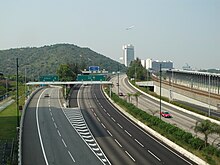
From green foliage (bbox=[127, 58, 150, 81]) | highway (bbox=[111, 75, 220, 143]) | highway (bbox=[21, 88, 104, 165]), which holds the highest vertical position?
green foliage (bbox=[127, 58, 150, 81])

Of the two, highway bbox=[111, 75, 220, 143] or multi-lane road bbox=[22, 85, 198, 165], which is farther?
highway bbox=[111, 75, 220, 143]

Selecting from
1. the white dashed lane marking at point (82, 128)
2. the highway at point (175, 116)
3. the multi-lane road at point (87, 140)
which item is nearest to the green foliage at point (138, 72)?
the highway at point (175, 116)

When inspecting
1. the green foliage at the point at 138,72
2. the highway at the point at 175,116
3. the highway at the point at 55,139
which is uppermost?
the green foliage at the point at 138,72

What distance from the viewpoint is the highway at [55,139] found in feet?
116

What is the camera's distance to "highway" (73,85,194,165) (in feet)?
112

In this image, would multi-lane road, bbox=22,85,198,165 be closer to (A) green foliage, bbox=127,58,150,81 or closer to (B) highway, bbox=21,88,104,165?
(B) highway, bbox=21,88,104,165

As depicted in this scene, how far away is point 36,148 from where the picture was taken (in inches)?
1565

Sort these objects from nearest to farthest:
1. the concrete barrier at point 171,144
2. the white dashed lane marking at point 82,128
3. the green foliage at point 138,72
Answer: the concrete barrier at point 171,144 → the white dashed lane marking at point 82,128 → the green foliage at point 138,72

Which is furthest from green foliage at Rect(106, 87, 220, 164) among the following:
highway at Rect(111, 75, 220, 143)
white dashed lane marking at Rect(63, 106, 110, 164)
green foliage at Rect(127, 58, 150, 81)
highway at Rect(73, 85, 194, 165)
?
green foliage at Rect(127, 58, 150, 81)

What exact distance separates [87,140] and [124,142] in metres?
5.20

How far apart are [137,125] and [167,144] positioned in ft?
42.7

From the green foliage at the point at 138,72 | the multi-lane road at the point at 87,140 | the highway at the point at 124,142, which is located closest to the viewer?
the highway at the point at 124,142

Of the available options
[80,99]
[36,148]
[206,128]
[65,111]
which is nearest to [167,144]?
[206,128]

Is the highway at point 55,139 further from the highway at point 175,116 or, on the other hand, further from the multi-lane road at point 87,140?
the highway at point 175,116
